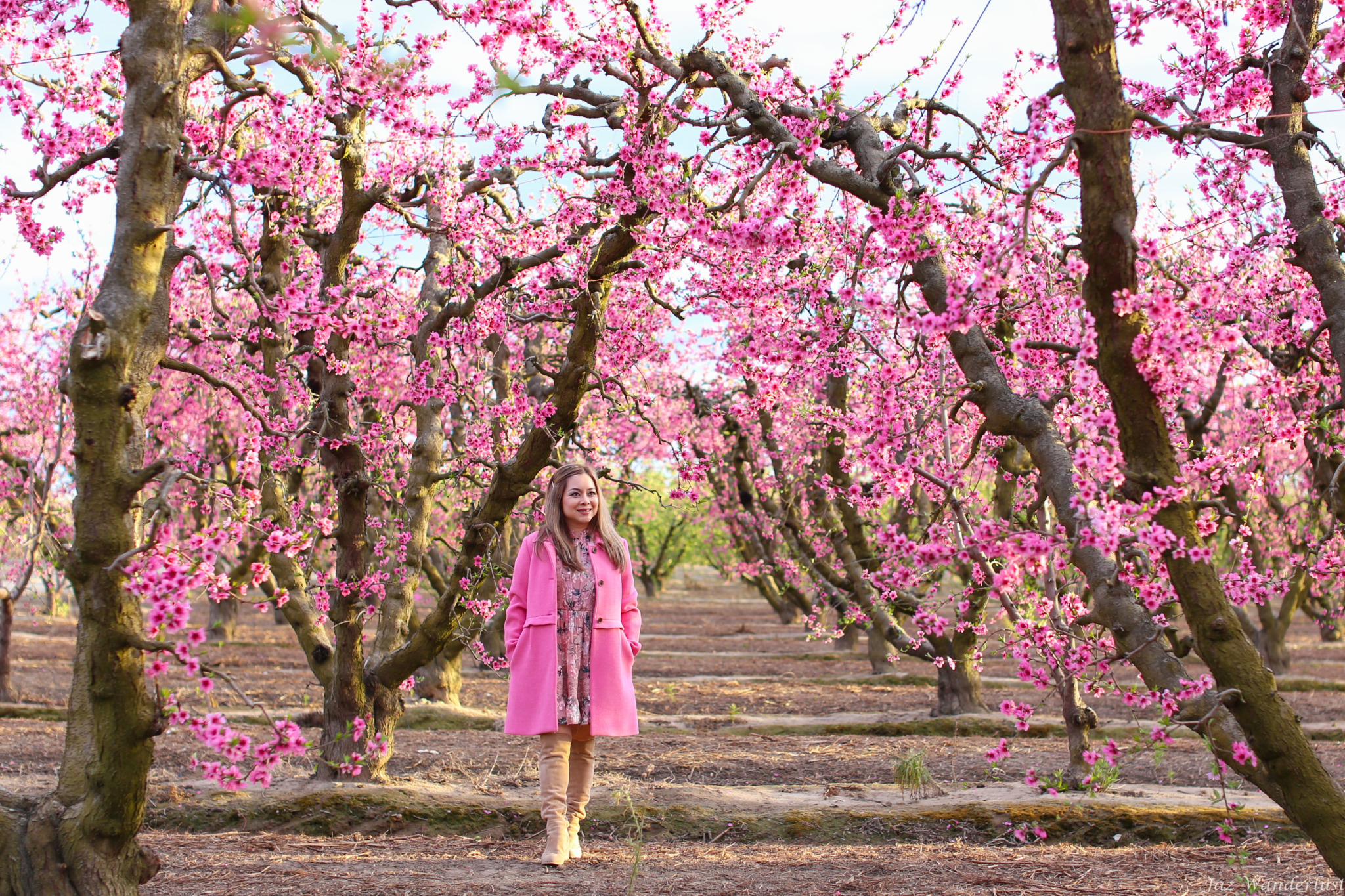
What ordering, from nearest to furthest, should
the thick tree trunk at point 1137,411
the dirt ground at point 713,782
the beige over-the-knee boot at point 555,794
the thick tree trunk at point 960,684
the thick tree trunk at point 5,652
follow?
the thick tree trunk at point 1137,411, the dirt ground at point 713,782, the beige over-the-knee boot at point 555,794, the thick tree trunk at point 960,684, the thick tree trunk at point 5,652

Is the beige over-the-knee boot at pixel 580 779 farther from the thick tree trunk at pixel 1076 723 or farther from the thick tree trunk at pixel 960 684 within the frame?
the thick tree trunk at pixel 960 684

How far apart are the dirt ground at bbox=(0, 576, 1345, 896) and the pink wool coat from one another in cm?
68

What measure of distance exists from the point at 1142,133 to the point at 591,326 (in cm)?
308

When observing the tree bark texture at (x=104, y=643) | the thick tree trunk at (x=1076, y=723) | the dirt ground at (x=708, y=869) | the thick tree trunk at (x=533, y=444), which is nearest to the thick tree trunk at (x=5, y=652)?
the dirt ground at (x=708, y=869)

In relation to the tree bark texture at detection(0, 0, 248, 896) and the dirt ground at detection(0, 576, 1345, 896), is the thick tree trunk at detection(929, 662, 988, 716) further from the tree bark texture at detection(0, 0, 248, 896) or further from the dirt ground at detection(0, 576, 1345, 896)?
the tree bark texture at detection(0, 0, 248, 896)

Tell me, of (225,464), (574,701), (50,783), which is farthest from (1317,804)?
(225,464)

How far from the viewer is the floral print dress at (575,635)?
477cm

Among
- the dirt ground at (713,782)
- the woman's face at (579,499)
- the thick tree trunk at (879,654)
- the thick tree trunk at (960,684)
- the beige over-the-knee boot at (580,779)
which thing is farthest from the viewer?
the thick tree trunk at (879,654)

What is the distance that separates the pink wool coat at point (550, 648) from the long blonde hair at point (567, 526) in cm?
4

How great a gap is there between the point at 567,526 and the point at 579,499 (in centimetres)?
20

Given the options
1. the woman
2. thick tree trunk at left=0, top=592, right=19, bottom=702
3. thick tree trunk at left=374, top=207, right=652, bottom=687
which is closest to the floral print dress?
the woman

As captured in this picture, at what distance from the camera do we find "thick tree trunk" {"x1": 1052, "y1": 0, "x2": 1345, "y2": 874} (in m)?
3.35

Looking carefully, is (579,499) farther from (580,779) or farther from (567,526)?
(580,779)

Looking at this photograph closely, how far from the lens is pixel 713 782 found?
6.98 metres
